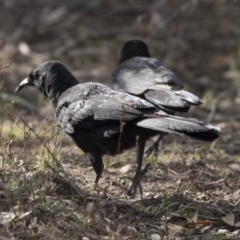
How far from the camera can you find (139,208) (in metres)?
5.59

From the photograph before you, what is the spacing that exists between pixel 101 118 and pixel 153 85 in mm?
1506

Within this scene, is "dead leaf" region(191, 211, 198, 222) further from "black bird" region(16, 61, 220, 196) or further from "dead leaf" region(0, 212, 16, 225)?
"dead leaf" region(0, 212, 16, 225)

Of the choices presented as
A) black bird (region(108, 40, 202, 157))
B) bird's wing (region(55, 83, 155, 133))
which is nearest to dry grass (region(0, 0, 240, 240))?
bird's wing (region(55, 83, 155, 133))

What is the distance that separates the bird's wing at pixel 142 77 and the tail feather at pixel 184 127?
5.40 ft

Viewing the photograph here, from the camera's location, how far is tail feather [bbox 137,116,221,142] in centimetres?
519

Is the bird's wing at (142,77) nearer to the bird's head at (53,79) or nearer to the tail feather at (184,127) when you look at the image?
the bird's head at (53,79)

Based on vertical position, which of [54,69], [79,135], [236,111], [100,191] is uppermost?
[54,69]

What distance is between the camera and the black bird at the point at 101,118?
18.5 feet

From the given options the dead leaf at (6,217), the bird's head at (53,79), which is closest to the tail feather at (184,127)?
the bird's head at (53,79)

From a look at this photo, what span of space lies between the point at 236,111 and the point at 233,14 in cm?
535

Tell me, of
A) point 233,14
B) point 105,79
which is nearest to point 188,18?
point 233,14

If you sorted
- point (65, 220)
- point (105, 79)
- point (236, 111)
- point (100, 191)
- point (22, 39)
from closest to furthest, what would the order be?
point (65, 220) < point (100, 191) < point (236, 111) < point (105, 79) < point (22, 39)

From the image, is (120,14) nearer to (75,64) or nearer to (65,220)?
(75,64)

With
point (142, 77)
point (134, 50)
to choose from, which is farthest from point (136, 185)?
point (134, 50)
